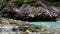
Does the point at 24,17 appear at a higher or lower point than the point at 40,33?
lower

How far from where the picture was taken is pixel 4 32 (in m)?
10.7

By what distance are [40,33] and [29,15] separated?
14.7m

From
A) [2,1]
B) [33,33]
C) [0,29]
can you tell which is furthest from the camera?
[2,1]

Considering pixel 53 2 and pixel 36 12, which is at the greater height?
pixel 53 2

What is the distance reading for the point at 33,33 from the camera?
1065 cm

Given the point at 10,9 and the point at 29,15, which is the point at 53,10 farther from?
the point at 10,9

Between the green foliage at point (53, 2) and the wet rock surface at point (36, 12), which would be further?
the green foliage at point (53, 2)

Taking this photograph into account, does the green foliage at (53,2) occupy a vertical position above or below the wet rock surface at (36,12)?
above

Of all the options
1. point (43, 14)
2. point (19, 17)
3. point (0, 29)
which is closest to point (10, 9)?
point (19, 17)

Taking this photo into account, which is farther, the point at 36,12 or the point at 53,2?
the point at 53,2

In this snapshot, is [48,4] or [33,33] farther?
[48,4]

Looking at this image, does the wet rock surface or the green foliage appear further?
the green foliage

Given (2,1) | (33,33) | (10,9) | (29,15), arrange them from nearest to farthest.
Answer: (33,33), (29,15), (10,9), (2,1)

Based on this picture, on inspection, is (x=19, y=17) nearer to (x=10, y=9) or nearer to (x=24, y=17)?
(x=24, y=17)
